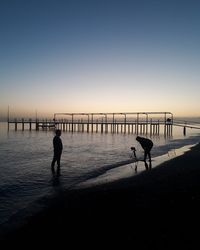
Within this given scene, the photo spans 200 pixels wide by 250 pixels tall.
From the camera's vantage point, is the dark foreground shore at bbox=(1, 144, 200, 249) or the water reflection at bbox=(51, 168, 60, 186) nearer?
the dark foreground shore at bbox=(1, 144, 200, 249)

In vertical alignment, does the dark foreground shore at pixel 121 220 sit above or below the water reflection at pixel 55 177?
above

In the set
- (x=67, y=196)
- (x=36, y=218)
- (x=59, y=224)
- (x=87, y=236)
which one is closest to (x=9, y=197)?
(x=67, y=196)

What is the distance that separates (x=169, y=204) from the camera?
607cm

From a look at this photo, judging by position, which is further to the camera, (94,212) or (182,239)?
(94,212)

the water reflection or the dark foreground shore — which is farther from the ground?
the dark foreground shore

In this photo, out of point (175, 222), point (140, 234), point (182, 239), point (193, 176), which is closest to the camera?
point (182, 239)

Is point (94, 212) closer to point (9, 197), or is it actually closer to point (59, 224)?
point (59, 224)

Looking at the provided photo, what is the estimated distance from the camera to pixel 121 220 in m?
5.22

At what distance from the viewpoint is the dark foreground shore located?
4.37 metres

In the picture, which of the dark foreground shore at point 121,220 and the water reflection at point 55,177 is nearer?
the dark foreground shore at point 121,220

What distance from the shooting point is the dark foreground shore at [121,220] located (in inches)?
172

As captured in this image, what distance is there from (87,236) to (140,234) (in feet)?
3.08

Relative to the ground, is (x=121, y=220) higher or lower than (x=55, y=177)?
higher

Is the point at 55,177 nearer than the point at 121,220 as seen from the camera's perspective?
No
